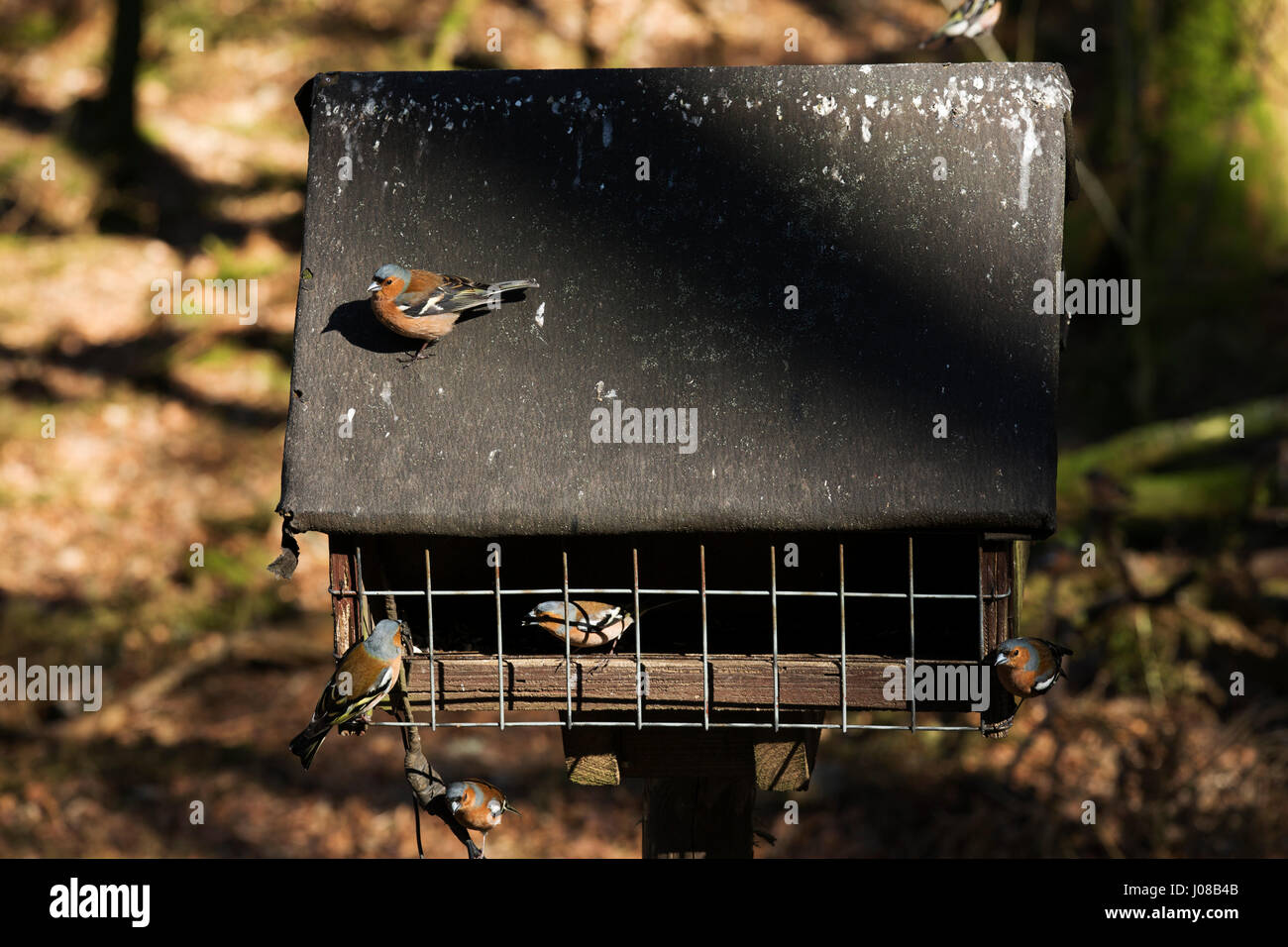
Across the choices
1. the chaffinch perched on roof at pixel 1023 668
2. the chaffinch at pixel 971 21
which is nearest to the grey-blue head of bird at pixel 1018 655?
the chaffinch perched on roof at pixel 1023 668

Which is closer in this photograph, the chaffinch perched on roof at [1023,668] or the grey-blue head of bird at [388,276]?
the chaffinch perched on roof at [1023,668]

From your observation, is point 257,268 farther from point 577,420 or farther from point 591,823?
point 577,420

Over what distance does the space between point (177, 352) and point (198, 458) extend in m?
1.53

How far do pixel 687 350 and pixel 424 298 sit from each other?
2.29 ft

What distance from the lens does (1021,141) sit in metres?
3.28

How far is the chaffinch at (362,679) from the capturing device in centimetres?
303

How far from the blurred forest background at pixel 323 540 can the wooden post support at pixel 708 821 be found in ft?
8.07

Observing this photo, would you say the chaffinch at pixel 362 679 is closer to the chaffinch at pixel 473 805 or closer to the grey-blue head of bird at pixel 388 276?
the chaffinch at pixel 473 805

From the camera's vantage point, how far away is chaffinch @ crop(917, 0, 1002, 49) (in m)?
3.84

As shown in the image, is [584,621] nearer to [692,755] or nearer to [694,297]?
[692,755]

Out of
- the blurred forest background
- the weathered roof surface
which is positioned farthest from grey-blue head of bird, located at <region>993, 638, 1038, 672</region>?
the blurred forest background

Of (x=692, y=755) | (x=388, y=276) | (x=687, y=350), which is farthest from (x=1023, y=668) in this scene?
(x=388, y=276)

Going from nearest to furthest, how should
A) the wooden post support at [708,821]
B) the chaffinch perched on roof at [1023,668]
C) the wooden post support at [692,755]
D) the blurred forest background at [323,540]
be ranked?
the chaffinch perched on roof at [1023,668] < the wooden post support at [692,755] < the wooden post support at [708,821] < the blurred forest background at [323,540]

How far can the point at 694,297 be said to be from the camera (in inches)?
129
